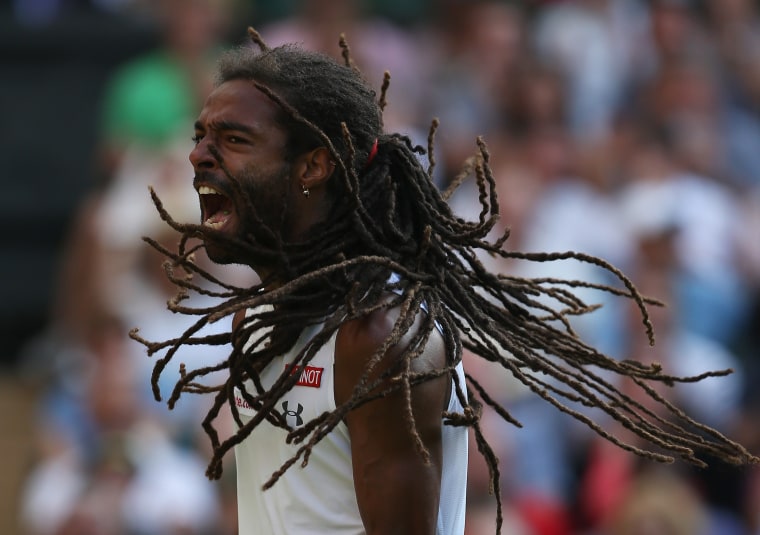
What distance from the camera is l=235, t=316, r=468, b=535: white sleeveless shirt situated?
301 centimetres

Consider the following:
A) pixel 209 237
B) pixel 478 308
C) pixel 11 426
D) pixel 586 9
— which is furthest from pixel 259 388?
pixel 586 9

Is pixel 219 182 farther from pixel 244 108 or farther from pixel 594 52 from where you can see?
pixel 594 52

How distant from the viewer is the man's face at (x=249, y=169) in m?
3.06

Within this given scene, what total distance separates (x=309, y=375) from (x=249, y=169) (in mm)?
472

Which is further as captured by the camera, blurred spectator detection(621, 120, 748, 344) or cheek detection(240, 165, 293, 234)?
blurred spectator detection(621, 120, 748, 344)

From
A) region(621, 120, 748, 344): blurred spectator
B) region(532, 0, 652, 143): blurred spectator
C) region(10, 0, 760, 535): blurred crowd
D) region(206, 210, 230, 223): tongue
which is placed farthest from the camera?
region(532, 0, 652, 143): blurred spectator

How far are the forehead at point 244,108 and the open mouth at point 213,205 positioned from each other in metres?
0.16

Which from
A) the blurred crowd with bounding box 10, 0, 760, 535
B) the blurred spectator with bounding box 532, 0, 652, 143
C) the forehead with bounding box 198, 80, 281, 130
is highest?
the blurred spectator with bounding box 532, 0, 652, 143

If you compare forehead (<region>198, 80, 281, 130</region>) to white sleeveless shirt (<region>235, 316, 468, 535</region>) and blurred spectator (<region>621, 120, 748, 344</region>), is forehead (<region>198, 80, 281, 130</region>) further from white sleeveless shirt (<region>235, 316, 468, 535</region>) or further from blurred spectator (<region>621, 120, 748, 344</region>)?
blurred spectator (<region>621, 120, 748, 344</region>)

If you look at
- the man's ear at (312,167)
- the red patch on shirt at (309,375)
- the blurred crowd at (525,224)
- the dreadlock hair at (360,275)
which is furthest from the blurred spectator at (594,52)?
the red patch on shirt at (309,375)

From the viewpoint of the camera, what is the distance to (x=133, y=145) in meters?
7.65

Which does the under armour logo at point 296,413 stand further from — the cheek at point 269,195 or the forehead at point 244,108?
the forehead at point 244,108

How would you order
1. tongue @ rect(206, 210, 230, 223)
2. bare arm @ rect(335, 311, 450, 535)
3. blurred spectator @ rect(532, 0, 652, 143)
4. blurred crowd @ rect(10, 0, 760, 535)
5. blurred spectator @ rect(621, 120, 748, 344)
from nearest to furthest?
bare arm @ rect(335, 311, 450, 535), tongue @ rect(206, 210, 230, 223), blurred crowd @ rect(10, 0, 760, 535), blurred spectator @ rect(621, 120, 748, 344), blurred spectator @ rect(532, 0, 652, 143)

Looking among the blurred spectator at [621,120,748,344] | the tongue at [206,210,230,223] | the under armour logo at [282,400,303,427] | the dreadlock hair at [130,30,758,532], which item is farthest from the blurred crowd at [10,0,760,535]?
the tongue at [206,210,230,223]
